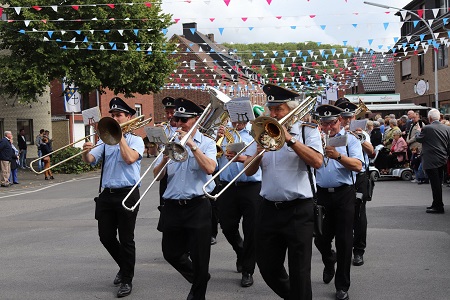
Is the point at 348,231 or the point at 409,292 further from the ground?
the point at 348,231

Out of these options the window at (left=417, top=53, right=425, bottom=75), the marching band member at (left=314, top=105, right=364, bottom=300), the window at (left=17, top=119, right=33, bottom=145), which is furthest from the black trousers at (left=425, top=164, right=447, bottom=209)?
the window at (left=417, top=53, right=425, bottom=75)

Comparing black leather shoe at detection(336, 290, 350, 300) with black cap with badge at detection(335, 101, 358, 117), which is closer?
black leather shoe at detection(336, 290, 350, 300)

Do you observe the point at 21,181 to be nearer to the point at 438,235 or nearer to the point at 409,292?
the point at 438,235

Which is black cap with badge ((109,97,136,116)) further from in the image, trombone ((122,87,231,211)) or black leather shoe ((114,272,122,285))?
black leather shoe ((114,272,122,285))

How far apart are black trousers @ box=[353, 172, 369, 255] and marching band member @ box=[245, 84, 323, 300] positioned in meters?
2.64

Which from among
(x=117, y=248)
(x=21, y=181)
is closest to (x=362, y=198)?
(x=117, y=248)

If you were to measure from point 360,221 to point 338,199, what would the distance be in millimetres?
1331

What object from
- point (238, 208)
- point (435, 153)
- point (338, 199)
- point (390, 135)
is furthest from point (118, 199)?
point (390, 135)

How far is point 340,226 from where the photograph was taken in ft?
19.7

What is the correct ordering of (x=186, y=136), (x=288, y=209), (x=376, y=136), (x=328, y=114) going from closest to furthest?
(x=288, y=209) → (x=186, y=136) → (x=328, y=114) → (x=376, y=136)

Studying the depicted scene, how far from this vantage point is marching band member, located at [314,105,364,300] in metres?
5.88

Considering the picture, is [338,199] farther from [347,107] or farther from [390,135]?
[390,135]

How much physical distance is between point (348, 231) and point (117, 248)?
250 cm

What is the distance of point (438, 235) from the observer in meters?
8.98
